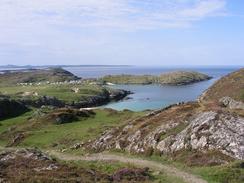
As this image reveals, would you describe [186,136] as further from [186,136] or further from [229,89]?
[229,89]

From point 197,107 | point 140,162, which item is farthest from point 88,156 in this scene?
point 197,107

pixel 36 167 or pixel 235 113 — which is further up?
pixel 235 113

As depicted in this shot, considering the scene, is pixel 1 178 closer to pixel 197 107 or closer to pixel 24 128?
pixel 197 107

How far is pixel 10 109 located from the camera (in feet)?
399

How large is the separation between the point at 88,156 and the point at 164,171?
13880 mm

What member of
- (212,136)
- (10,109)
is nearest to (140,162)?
(212,136)

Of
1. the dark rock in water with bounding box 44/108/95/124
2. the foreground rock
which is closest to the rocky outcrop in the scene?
the dark rock in water with bounding box 44/108/95/124

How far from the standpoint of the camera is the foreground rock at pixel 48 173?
115ft

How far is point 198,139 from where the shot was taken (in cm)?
4619

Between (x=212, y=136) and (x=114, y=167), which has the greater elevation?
(x=212, y=136)

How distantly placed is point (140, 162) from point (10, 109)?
273 ft

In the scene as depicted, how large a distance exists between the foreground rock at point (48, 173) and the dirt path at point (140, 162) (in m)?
2.32

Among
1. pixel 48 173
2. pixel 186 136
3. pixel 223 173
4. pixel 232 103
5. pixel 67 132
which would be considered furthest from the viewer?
pixel 232 103

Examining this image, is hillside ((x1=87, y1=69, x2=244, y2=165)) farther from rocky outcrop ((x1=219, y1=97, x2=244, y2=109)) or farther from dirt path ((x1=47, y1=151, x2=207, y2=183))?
rocky outcrop ((x1=219, y1=97, x2=244, y2=109))
